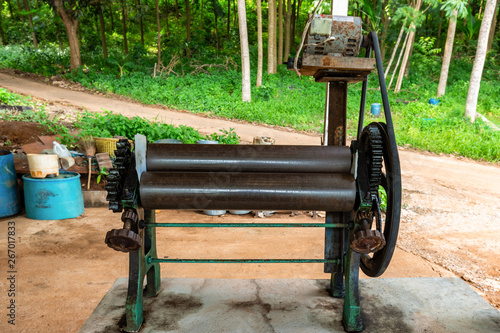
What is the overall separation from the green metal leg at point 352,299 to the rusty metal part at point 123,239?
1275 mm

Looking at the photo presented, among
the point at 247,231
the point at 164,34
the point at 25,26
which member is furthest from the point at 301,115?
the point at 25,26

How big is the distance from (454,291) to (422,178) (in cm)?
521

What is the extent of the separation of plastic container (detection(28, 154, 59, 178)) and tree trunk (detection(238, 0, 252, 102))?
8.09 m

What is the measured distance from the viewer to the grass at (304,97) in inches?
401

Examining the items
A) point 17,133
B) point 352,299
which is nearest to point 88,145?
point 17,133

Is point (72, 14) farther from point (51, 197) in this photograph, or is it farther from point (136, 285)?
point (136, 285)

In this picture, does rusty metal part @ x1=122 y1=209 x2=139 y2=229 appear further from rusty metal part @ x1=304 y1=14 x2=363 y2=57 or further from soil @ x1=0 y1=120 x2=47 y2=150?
soil @ x1=0 y1=120 x2=47 y2=150

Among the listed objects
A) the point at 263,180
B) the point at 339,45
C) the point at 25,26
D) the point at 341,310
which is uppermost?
the point at 25,26

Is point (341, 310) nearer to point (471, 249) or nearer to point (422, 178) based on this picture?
point (471, 249)

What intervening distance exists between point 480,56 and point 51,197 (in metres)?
11.0

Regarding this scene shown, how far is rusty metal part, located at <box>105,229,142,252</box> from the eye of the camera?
188 cm

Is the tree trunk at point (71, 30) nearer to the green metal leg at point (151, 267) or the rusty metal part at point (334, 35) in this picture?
the green metal leg at point (151, 267)

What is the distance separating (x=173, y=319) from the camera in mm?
2281

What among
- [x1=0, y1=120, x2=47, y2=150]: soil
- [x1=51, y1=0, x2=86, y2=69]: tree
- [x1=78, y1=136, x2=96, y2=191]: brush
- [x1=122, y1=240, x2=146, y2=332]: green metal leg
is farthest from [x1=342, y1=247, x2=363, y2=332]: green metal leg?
[x1=51, y1=0, x2=86, y2=69]: tree
